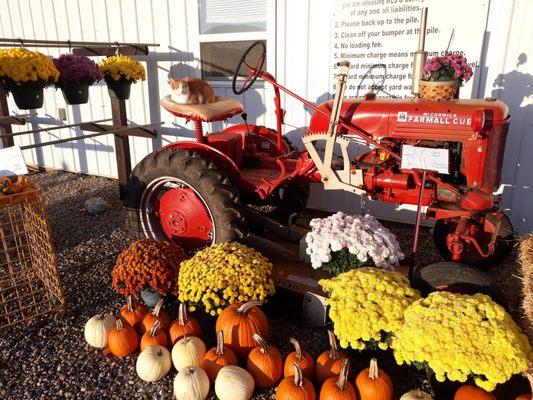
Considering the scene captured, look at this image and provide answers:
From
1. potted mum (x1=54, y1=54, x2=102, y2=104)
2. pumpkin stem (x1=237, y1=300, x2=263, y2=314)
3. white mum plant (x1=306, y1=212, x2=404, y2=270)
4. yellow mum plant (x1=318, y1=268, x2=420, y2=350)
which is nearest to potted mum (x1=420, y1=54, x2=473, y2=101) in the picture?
white mum plant (x1=306, y1=212, x2=404, y2=270)

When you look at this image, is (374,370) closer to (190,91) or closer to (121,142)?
(190,91)

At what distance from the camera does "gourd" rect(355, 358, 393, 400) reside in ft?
6.46

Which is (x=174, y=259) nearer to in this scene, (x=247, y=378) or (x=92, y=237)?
(x=247, y=378)

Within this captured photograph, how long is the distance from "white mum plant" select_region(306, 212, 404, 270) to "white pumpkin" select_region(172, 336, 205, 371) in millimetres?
913

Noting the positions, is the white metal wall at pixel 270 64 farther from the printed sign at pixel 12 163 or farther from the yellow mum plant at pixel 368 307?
the printed sign at pixel 12 163

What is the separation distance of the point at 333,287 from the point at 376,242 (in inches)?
21.7

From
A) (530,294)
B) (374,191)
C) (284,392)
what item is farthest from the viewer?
(374,191)

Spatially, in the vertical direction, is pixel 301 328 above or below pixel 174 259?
below

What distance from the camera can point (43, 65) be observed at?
143 inches

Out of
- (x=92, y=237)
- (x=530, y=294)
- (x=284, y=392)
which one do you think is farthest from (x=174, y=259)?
(x=530, y=294)

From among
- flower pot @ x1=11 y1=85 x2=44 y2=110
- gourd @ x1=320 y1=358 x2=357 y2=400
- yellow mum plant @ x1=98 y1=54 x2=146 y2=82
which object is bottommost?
gourd @ x1=320 y1=358 x2=357 y2=400

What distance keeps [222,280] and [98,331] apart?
31.2 inches

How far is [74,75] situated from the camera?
414cm

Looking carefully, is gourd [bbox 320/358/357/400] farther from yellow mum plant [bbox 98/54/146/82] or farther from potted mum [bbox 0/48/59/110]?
yellow mum plant [bbox 98/54/146/82]
